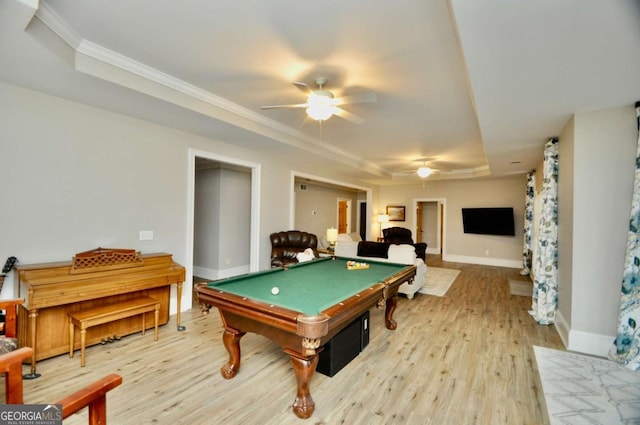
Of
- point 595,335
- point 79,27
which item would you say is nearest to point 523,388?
point 595,335

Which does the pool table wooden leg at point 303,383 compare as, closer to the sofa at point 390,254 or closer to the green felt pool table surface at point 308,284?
the green felt pool table surface at point 308,284

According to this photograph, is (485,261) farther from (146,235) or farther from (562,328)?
(146,235)

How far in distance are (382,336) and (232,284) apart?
189cm

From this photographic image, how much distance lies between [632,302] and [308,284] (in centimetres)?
286

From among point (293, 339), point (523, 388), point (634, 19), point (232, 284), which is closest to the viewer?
point (634, 19)

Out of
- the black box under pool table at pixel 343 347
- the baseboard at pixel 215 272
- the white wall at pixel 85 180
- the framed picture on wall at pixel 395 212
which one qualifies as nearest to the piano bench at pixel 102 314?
the white wall at pixel 85 180

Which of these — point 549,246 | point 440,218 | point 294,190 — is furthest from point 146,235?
point 440,218

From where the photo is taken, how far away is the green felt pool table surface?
2.13 metres

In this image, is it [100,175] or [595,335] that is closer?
[595,335]

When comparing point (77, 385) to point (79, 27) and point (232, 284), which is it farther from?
point (79, 27)

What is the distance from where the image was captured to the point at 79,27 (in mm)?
2258

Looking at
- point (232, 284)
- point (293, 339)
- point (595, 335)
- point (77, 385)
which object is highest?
point (232, 284)

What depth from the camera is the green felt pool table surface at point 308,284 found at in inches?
84.0

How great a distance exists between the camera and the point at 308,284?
2.70 m
